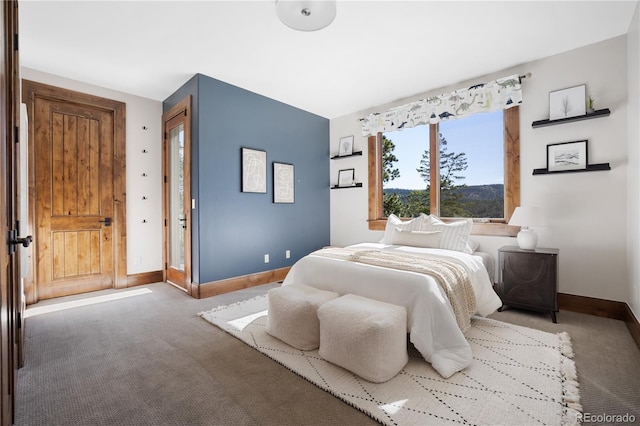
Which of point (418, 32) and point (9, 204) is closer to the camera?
point (9, 204)

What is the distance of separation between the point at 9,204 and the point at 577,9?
13.5ft

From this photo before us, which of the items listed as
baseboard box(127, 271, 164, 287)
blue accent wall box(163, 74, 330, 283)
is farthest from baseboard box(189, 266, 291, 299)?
baseboard box(127, 271, 164, 287)

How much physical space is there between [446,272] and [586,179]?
6.52 ft

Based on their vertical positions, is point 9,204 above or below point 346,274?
above

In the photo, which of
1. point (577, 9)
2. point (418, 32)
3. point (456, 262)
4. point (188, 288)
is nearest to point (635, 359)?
point (456, 262)

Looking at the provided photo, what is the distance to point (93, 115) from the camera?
3971 mm

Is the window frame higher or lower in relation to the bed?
higher

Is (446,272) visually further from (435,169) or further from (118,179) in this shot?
(118,179)

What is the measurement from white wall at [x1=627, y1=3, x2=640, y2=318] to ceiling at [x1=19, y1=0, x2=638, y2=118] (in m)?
0.27

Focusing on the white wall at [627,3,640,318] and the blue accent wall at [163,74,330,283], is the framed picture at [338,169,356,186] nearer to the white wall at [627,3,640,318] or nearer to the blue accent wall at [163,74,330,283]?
the blue accent wall at [163,74,330,283]

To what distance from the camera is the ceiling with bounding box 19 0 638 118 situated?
247cm

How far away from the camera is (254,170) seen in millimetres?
4184

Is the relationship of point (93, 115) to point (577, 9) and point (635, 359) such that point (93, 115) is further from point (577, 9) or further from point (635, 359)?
point (635, 359)

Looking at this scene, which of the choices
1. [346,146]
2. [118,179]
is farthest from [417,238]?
[118,179]
